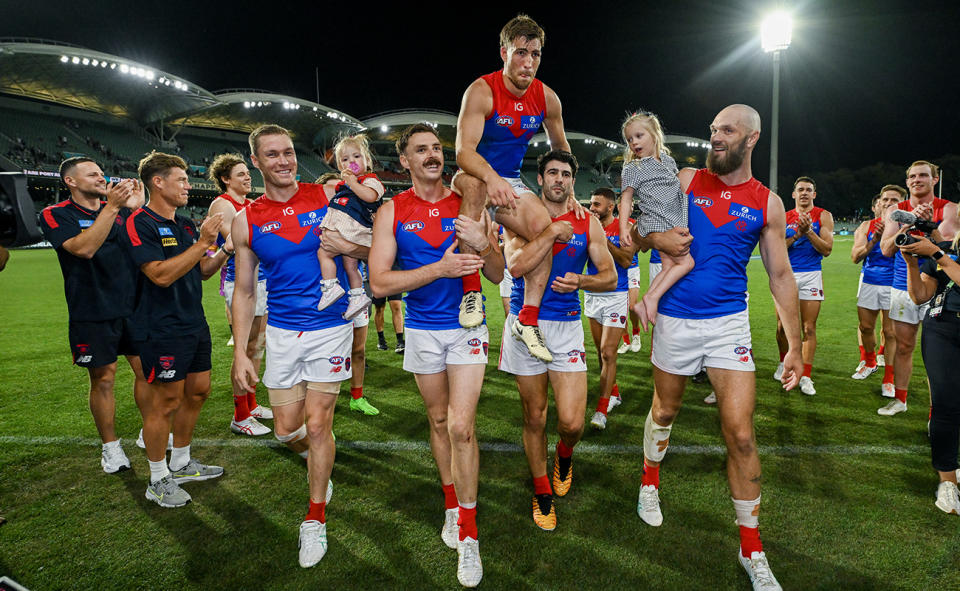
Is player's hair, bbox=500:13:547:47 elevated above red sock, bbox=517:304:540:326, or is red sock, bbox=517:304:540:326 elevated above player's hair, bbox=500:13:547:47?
player's hair, bbox=500:13:547:47

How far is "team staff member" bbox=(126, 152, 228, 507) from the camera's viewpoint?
3.74 m

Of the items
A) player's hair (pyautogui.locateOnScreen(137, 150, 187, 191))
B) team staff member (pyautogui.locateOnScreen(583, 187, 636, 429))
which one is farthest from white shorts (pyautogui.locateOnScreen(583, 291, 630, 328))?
player's hair (pyautogui.locateOnScreen(137, 150, 187, 191))

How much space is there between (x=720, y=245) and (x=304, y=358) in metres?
2.87

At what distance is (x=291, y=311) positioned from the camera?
136 inches

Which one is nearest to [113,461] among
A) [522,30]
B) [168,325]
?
[168,325]

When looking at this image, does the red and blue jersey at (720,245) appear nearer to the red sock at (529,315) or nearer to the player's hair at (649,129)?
the player's hair at (649,129)

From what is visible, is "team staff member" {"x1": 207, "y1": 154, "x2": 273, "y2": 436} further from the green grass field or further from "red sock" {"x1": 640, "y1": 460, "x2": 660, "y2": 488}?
"red sock" {"x1": 640, "y1": 460, "x2": 660, "y2": 488}

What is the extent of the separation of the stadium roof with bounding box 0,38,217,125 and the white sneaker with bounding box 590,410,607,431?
41.0 meters

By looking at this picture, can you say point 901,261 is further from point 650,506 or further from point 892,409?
point 650,506

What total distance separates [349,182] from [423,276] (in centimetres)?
128

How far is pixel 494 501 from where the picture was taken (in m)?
3.73

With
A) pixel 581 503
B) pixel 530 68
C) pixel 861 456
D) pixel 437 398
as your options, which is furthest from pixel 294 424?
pixel 861 456

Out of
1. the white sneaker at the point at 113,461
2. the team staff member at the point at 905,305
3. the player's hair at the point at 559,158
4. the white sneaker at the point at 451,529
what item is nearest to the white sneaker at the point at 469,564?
the white sneaker at the point at 451,529

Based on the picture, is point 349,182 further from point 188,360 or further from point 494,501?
point 494,501
